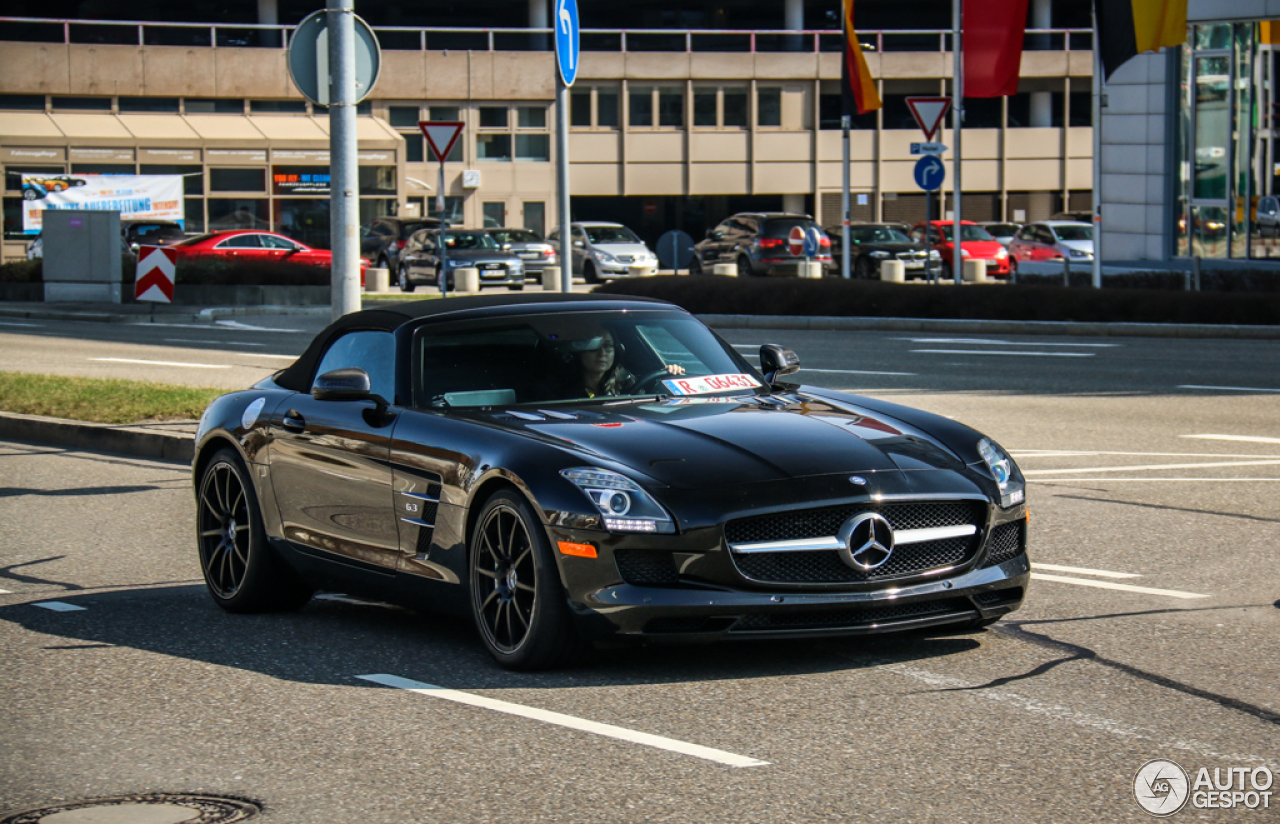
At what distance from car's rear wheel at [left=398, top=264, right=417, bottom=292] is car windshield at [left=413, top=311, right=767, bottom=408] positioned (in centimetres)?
3490

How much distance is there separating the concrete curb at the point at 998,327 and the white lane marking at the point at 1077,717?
17709 mm

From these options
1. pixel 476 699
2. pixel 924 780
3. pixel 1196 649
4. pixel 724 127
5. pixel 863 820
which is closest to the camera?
pixel 863 820

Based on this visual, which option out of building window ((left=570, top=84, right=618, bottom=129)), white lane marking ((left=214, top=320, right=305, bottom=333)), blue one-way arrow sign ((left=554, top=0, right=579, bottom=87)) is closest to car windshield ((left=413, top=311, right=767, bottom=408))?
blue one-way arrow sign ((left=554, top=0, right=579, bottom=87))

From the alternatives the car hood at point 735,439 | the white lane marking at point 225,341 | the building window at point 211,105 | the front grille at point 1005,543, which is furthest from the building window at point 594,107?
the front grille at point 1005,543

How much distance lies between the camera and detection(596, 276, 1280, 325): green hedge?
2402 cm

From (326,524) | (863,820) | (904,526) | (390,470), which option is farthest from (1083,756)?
(326,524)

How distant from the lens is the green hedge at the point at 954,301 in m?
24.0

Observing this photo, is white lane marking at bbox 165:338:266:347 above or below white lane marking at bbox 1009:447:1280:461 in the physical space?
above

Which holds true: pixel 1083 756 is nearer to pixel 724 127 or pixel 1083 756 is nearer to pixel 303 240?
pixel 303 240

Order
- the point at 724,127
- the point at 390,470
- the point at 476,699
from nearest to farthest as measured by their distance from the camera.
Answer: the point at 476,699, the point at 390,470, the point at 724,127

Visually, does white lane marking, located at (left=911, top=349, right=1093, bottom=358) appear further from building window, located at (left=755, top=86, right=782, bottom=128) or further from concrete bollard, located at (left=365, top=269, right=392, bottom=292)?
building window, located at (left=755, top=86, right=782, bottom=128)

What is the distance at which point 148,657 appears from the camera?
6.56 meters

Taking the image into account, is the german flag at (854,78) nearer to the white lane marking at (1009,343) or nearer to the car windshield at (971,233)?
the car windshield at (971,233)

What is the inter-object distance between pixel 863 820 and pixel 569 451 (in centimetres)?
209
